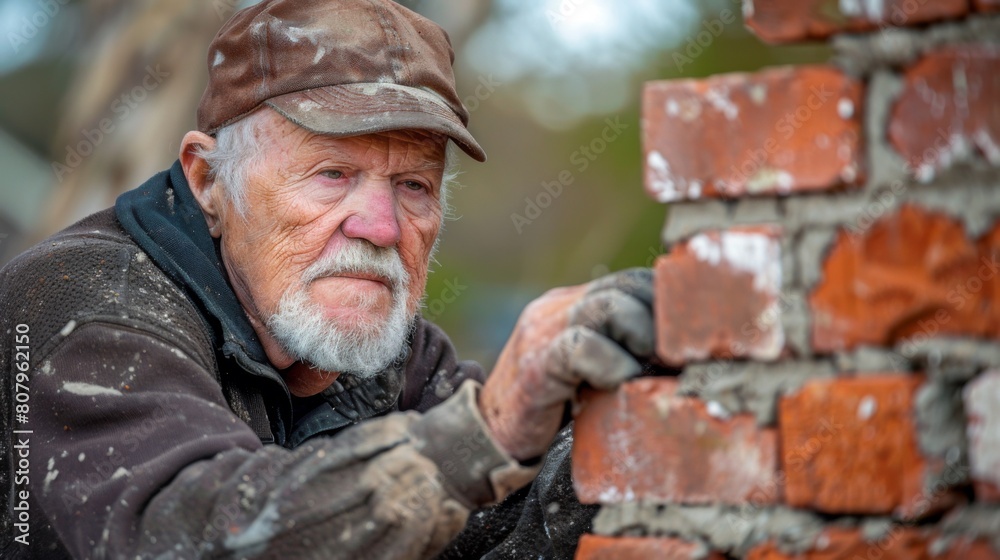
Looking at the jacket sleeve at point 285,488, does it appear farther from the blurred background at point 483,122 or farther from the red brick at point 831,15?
the blurred background at point 483,122

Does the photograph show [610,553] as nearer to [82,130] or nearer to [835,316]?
[835,316]

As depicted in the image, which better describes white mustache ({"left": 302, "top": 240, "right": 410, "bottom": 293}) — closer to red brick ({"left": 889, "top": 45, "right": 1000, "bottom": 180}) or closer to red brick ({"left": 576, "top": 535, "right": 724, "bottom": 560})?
red brick ({"left": 576, "top": 535, "right": 724, "bottom": 560})

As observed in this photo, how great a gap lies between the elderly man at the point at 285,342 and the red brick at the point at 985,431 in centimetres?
45

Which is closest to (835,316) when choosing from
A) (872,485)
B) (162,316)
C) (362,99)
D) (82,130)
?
(872,485)

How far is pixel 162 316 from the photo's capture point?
201cm

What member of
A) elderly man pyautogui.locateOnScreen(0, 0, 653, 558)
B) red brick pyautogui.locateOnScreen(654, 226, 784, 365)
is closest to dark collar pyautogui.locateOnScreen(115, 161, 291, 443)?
elderly man pyautogui.locateOnScreen(0, 0, 653, 558)

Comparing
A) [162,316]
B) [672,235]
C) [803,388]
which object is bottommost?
[162,316]

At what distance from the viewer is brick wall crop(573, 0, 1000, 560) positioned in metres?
1.25

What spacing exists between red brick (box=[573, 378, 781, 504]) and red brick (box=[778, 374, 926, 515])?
5cm

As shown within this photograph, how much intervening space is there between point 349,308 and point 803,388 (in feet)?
4.38

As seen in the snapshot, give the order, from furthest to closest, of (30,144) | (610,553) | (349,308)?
1. (30,144)
2. (349,308)
3. (610,553)

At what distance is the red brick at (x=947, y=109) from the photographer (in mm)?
1229

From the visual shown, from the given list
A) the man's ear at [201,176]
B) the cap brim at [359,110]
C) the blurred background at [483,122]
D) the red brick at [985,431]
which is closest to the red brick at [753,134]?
the red brick at [985,431]

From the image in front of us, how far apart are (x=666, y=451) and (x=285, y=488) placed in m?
0.57
